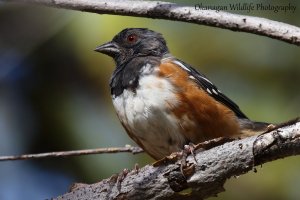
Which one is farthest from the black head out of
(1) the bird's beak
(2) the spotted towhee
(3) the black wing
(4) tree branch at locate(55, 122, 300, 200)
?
(4) tree branch at locate(55, 122, 300, 200)

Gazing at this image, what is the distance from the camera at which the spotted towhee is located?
361 cm

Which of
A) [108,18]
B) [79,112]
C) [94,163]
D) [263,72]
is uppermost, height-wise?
[108,18]

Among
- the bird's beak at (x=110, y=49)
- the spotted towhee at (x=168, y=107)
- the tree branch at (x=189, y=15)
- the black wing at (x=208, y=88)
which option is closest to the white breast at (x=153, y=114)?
the spotted towhee at (x=168, y=107)

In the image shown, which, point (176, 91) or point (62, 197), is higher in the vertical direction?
point (176, 91)

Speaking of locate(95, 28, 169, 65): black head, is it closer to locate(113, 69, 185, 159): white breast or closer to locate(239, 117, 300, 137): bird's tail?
locate(113, 69, 185, 159): white breast

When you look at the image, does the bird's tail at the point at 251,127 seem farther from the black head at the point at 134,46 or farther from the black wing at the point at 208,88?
the black head at the point at 134,46

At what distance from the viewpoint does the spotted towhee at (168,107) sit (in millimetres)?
3609

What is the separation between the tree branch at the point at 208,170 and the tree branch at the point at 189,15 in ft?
1.35

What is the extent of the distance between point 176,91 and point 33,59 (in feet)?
8.77

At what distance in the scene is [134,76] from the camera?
3805 mm

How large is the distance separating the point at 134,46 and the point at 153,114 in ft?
3.01

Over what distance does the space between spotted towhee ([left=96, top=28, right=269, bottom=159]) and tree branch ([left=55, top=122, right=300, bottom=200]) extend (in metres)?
0.62

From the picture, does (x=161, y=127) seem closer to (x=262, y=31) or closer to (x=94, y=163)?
(x=262, y=31)

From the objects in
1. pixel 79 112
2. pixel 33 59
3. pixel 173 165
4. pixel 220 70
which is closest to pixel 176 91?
pixel 173 165
